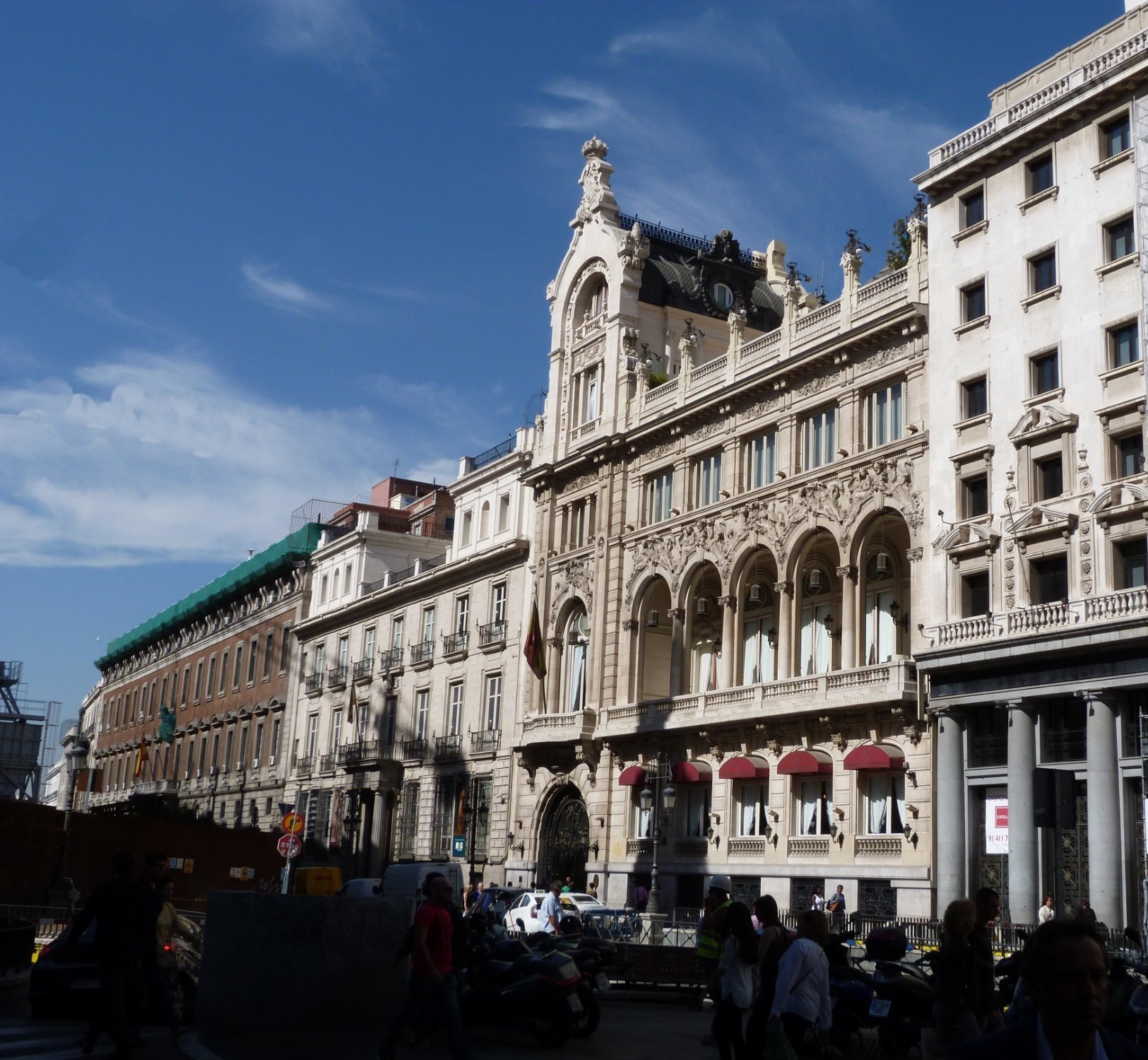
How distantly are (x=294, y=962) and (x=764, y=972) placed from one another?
574 cm

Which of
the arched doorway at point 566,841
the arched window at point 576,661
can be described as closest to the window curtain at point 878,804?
the arched doorway at point 566,841

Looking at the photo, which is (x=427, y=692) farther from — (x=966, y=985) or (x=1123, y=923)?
(x=966, y=985)

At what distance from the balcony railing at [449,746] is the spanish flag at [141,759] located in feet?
124

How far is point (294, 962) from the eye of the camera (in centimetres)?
1492

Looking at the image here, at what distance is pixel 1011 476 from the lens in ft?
103

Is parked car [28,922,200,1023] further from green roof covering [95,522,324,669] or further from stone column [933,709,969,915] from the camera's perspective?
green roof covering [95,522,324,669]

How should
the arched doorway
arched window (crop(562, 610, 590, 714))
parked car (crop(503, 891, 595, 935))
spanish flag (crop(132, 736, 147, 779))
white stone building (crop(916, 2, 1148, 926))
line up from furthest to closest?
spanish flag (crop(132, 736, 147, 779)) → arched window (crop(562, 610, 590, 714)) → the arched doorway → parked car (crop(503, 891, 595, 935)) → white stone building (crop(916, 2, 1148, 926))

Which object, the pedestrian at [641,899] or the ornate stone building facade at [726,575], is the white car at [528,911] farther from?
the ornate stone building facade at [726,575]

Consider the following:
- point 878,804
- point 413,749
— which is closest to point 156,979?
point 878,804

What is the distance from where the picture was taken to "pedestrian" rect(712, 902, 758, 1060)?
11.7 meters

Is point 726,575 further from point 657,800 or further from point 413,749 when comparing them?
point 413,749

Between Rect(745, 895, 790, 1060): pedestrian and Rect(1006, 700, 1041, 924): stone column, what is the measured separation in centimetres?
1916

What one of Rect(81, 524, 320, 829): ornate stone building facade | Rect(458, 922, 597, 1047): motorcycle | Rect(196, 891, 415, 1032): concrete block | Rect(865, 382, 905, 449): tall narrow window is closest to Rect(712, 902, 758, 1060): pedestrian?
Rect(458, 922, 597, 1047): motorcycle

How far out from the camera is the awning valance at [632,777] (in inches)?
1657
